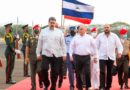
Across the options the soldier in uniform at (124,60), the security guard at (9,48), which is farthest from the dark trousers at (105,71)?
the security guard at (9,48)

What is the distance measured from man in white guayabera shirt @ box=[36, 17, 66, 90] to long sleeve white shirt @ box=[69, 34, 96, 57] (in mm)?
532

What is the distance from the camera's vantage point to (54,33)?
13.7 meters

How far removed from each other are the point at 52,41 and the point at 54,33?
0.21m

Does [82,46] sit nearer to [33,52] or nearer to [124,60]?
[33,52]

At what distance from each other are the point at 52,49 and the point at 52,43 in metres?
0.15

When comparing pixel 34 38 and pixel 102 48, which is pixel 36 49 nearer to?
pixel 34 38

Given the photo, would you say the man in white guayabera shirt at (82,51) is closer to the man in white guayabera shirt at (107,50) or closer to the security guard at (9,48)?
the man in white guayabera shirt at (107,50)

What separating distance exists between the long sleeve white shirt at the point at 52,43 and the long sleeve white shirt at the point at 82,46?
0.50 meters

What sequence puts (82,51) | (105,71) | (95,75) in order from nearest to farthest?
(82,51), (105,71), (95,75)

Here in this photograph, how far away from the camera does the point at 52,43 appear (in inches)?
538

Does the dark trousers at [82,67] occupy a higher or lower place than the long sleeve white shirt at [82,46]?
lower

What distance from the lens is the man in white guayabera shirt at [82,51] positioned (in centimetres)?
1416

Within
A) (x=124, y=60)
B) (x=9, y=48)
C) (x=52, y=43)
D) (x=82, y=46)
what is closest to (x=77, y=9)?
(x=9, y=48)

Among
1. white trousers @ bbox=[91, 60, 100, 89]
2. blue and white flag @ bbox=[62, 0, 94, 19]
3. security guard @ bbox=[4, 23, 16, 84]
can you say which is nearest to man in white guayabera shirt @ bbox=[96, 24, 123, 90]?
white trousers @ bbox=[91, 60, 100, 89]
